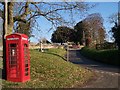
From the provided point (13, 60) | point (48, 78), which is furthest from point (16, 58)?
point (48, 78)

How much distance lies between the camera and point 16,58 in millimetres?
11383

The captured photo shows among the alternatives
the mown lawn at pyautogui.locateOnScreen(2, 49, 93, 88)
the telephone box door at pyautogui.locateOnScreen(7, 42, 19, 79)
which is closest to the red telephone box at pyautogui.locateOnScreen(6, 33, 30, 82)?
the telephone box door at pyautogui.locateOnScreen(7, 42, 19, 79)

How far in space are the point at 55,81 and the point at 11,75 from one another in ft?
6.28

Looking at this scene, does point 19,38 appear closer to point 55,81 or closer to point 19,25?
point 55,81

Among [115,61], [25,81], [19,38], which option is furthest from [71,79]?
[115,61]

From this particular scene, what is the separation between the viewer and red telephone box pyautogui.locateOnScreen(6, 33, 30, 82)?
11.2m

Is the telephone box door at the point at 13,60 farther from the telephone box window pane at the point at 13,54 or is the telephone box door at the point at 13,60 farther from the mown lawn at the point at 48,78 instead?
the mown lawn at the point at 48,78

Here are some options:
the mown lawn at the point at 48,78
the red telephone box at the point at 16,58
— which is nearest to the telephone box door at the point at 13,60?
the red telephone box at the point at 16,58

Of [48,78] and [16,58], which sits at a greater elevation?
[16,58]

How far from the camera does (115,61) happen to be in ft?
80.3

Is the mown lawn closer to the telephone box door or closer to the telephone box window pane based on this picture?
the telephone box door

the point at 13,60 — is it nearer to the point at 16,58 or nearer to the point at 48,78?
the point at 16,58

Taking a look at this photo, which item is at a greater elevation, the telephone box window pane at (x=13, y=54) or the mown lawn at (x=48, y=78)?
the telephone box window pane at (x=13, y=54)

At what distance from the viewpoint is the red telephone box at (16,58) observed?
11.2 m
